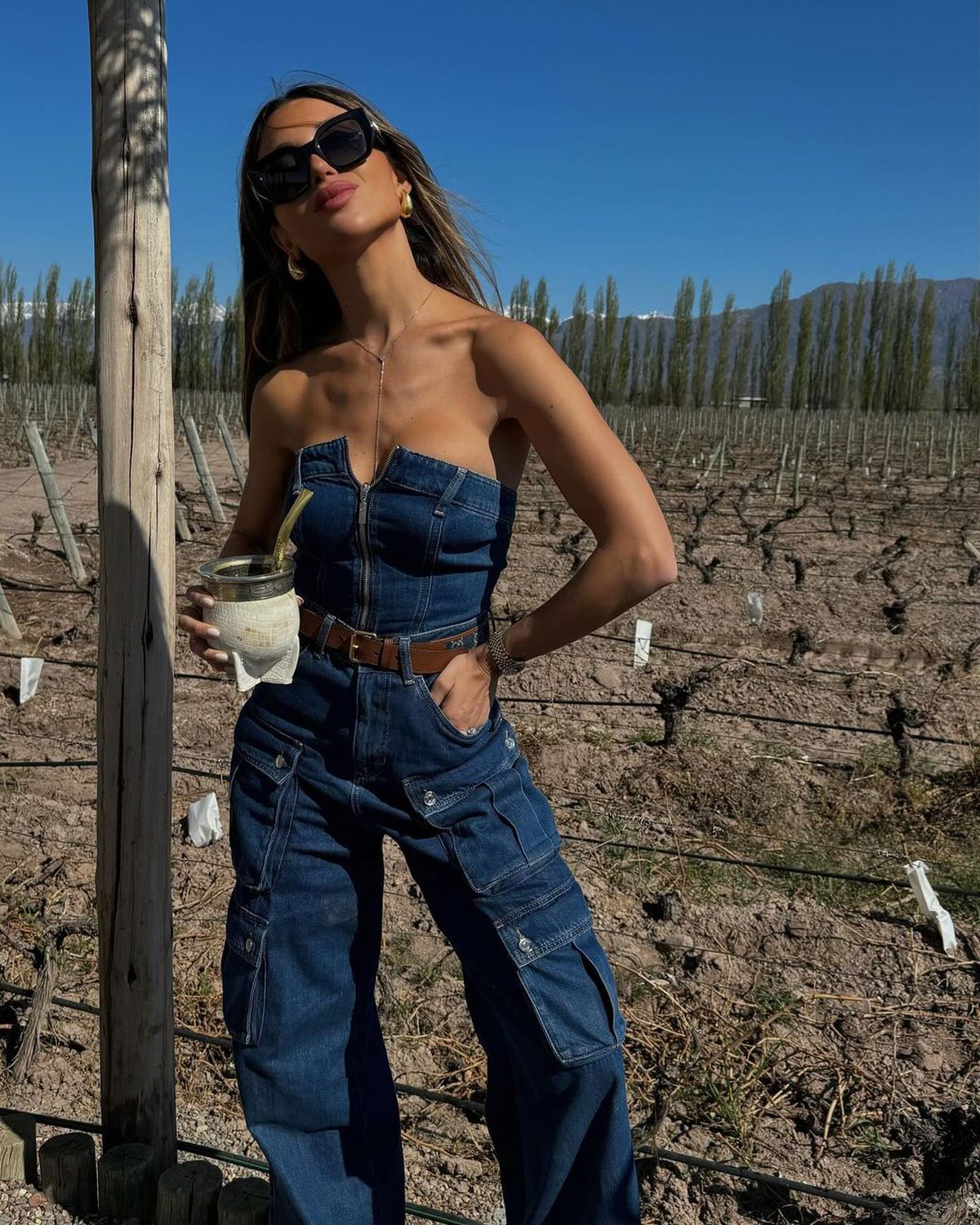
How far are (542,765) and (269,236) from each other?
313cm

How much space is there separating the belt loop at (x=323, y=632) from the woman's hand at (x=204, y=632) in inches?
1.8

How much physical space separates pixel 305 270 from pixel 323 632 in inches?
20.8

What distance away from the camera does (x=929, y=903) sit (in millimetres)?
2963

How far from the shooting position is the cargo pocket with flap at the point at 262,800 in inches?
56.7

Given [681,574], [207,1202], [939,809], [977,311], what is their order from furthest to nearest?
[977,311] < [681,574] < [939,809] < [207,1202]

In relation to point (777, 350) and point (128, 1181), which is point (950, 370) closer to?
point (777, 350)

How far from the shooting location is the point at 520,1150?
157 centimetres

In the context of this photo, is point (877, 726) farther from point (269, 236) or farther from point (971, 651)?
point (269, 236)

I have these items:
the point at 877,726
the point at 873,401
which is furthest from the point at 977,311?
the point at 877,726

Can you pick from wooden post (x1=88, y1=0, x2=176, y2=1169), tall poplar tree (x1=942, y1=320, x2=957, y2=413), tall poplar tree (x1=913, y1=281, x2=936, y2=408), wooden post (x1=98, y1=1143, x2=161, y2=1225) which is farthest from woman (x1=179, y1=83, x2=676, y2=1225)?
tall poplar tree (x1=913, y1=281, x2=936, y2=408)

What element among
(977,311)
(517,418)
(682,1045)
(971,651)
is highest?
(977,311)

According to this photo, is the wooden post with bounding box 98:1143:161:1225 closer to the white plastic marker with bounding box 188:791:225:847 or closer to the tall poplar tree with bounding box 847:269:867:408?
the white plastic marker with bounding box 188:791:225:847

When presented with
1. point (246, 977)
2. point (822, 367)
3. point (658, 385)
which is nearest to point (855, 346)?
point (822, 367)

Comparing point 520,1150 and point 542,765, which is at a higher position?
point 520,1150
